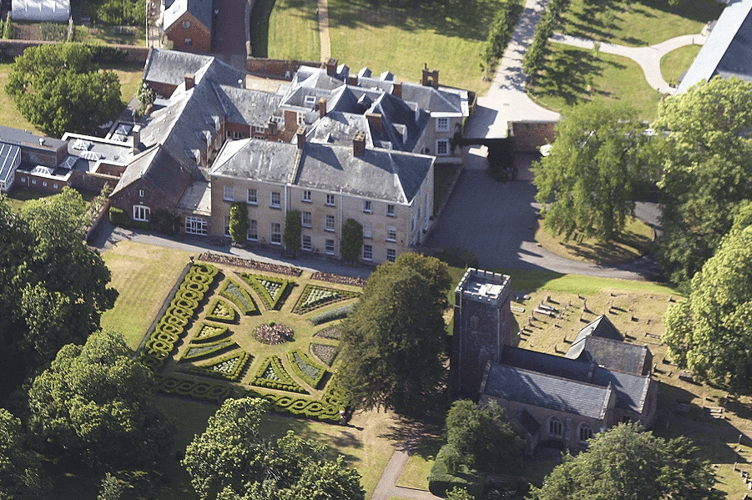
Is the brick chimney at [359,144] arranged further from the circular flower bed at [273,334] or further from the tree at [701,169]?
the tree at [701,169]

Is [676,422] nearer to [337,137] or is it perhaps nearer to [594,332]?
[594,332]

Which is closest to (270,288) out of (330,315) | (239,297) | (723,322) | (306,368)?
(239,297)

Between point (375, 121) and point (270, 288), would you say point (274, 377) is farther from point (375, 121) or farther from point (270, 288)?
point (375, 121)

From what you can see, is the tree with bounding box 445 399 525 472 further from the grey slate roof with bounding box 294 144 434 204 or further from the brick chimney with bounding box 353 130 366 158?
the brick chimney with bounding box 353 130 366 158

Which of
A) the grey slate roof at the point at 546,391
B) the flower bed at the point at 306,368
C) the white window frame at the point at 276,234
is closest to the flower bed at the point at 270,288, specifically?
the white window frame at the point at 276,234

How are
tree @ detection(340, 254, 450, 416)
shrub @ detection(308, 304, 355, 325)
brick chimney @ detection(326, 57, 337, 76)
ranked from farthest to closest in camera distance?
brick chimney @ detection(326, 57, 337, 76) < shrub @ detection(308, 304, 355, 325) < tree @ detection(340, 254, 450, 416)

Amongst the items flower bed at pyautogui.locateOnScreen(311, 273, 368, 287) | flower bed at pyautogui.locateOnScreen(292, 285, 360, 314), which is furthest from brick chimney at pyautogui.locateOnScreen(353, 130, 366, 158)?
flower bed at pyautogui.locateOnScreen(292, 285, 360, 314)

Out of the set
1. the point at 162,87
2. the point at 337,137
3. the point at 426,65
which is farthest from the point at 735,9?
the point at 162,87
